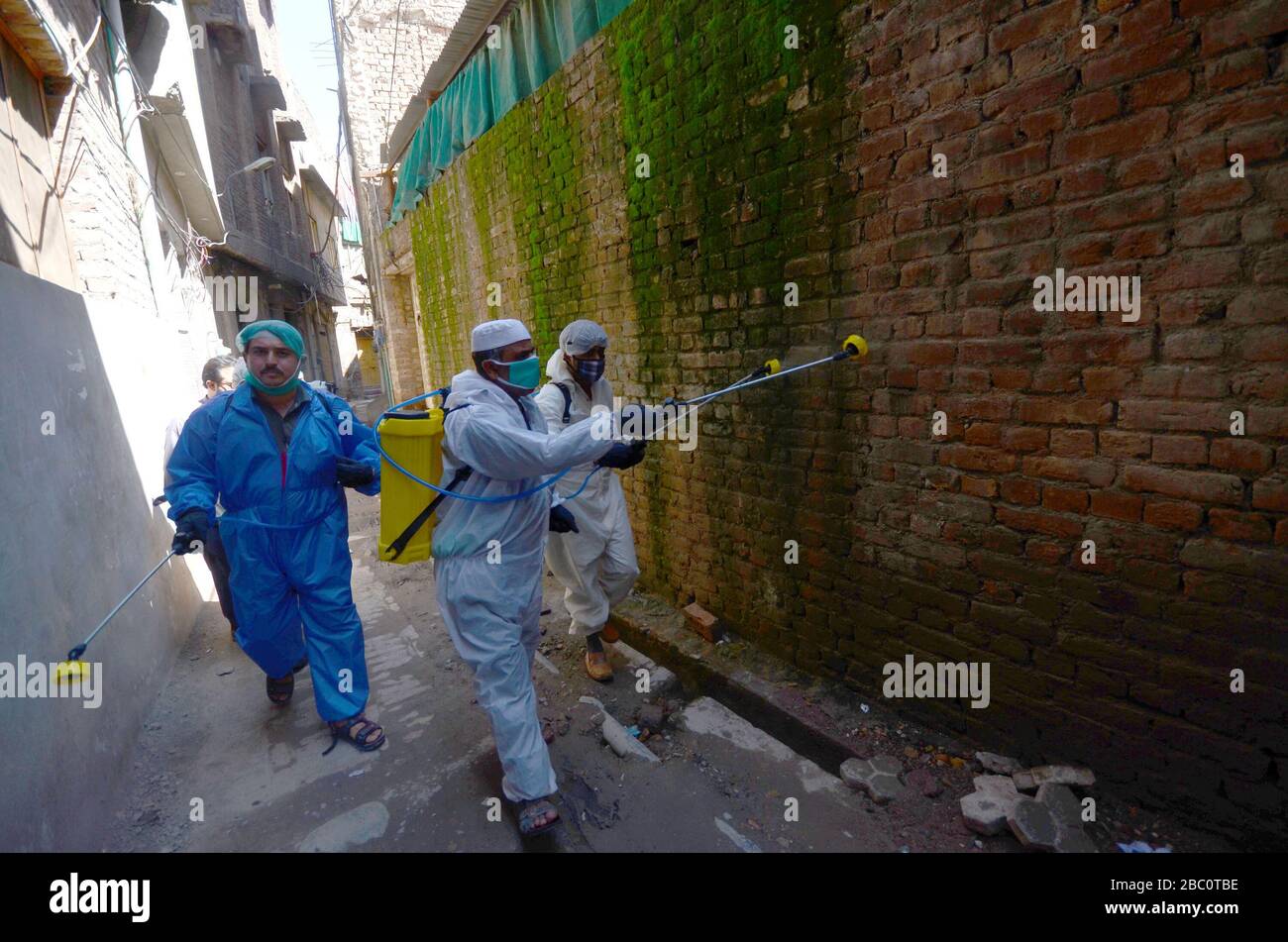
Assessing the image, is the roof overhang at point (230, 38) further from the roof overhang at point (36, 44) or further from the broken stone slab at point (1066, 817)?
the broken stone slab at point (1066, 817)

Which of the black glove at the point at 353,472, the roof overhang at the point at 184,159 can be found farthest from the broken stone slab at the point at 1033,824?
the roof overhang at the point at 184,159

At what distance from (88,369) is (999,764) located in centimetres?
478

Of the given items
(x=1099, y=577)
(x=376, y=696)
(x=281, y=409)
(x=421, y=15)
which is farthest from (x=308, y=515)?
(x=421, y=15)

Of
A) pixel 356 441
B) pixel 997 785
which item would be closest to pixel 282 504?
pixel 356 441

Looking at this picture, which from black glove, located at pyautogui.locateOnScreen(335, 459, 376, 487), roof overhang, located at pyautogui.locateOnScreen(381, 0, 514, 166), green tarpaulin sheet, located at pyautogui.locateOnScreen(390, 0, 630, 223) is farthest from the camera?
roof overhang, located at pyautogui.locateOnScreen(381, 0, 514, 166)

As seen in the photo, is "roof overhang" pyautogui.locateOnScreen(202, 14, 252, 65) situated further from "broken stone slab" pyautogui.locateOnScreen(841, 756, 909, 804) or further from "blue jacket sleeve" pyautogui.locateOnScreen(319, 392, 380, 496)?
"broken stone slab" pyautogui.locateOnScreen(841, 756, 909, 804)

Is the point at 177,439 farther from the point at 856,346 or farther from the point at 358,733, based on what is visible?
the point at 856,346

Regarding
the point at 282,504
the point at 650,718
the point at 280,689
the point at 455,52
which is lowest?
the point at 650,718

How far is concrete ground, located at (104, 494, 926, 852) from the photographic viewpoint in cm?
248

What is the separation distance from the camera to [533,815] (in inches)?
96.0

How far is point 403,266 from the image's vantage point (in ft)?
35.6

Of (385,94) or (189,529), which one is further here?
(385,94)

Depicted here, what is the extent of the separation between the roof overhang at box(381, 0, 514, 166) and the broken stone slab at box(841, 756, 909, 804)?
20.8ft

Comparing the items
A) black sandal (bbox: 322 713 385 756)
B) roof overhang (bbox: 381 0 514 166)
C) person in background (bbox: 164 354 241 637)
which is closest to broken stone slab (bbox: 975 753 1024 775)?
black sandal (bbox: 322 713 385 756)
